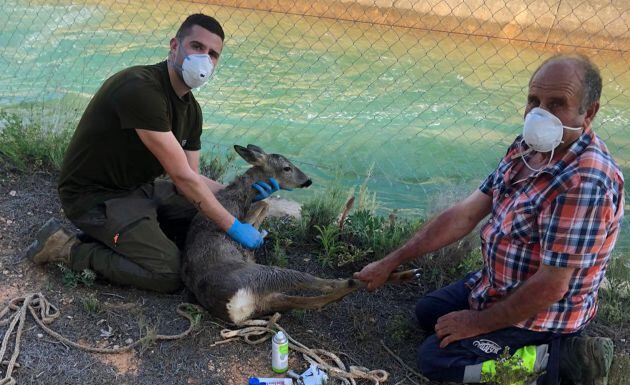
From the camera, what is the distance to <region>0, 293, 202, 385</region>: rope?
151 inches

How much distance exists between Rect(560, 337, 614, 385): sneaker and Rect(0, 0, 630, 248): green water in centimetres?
378

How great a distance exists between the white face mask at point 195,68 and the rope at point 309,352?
173 cm

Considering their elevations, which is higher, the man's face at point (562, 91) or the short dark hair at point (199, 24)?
the man's face at point (562, 91)

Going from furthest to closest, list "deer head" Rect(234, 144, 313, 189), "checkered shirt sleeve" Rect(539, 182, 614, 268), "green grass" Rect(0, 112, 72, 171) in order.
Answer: "green grass" Rect(0, 112, 72, 171) → "deer head" Rect(234, 144, 313, 189) → "checkered shirt sleeve" Rect(539, 182, 614, 268)

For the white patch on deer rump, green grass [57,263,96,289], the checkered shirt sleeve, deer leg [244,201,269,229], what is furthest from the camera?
deer leg [244,201,269,229]

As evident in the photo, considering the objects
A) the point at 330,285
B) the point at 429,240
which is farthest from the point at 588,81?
the point at 330,285

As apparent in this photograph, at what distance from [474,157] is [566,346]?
5711mm

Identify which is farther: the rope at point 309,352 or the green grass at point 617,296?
the green grass at point 617,296

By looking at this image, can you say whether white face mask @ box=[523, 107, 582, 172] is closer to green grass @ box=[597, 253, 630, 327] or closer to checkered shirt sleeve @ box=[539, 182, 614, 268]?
checkered shirt sleeve @ box=[539, 182, 614, 268]

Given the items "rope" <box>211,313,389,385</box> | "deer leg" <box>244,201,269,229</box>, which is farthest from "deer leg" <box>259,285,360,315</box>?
"deer leg" <box>244,201,269,229</box>

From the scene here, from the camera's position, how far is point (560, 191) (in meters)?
3.33

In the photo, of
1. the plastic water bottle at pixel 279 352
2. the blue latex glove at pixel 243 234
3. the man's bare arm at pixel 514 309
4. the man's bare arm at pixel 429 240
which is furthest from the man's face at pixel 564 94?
the blue latex glove at pixel 243 234

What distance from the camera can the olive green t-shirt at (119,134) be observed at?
4367 millimetres

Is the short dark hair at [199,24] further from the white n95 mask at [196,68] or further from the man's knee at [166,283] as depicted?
the man's knee at [166,283]
